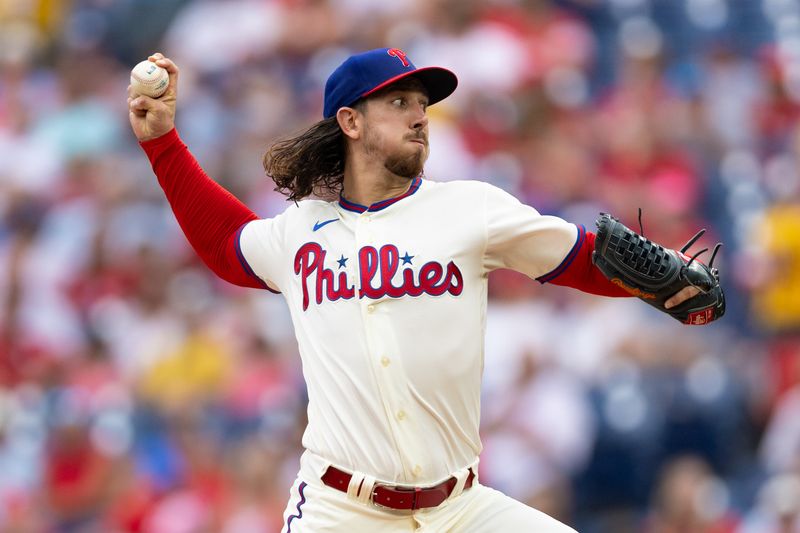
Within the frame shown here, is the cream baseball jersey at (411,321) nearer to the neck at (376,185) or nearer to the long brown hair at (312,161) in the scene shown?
the neck at (376,185)

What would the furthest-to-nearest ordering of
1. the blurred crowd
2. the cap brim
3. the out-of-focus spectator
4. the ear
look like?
1. the blurred crowd
2. the out-of-focus spectator
3. the ear
4. the cap brim

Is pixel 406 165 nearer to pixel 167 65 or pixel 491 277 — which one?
pixel 167 65

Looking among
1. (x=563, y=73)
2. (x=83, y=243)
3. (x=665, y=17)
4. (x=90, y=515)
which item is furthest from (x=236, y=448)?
(x=665, y=17)

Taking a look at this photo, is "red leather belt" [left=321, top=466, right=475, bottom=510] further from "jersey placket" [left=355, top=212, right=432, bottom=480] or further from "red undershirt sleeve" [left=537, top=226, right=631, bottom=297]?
"red undershirt sleeve" [left=537, top=226, right=631, bottom=297]

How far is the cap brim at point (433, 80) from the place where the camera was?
411 centimetres

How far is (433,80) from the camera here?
4.24 metres

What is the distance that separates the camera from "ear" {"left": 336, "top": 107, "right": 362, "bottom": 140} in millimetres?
4223

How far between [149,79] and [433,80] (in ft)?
3.00

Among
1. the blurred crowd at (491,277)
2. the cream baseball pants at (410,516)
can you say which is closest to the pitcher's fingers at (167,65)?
the cream baseball pants at (410,516)

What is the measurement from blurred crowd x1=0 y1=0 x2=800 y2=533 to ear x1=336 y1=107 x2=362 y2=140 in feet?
11.0

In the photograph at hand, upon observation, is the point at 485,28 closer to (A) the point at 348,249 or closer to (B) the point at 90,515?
(B) the point at 90,515

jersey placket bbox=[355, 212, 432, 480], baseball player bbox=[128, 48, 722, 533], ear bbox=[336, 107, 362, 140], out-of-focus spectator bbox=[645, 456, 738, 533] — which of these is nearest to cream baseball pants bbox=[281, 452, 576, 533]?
baseball player bbox=[128, 48, 722, 533]

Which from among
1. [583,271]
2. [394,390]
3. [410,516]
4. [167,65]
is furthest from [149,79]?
[410,516]

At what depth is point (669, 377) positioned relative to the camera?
23.7 ft
